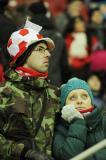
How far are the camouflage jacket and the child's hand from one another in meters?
0.12

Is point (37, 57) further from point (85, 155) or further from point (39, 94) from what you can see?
point (85, 155)

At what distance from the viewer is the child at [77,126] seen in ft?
23.7

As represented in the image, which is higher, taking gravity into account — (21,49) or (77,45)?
(77,45)

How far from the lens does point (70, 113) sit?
24.1 ft

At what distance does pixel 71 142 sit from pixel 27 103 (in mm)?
535

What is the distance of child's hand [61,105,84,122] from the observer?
289 inches

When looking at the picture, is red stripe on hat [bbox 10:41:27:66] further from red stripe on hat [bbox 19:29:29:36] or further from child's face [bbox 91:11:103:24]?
child's face [bbox 91:11:103:24]

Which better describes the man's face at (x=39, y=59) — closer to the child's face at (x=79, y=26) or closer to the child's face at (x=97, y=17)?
the child's face at (x=79, y=26)

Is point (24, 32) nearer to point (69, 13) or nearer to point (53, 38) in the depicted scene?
point (53, 38)

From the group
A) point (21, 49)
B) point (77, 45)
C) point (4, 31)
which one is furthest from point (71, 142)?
point (77, 45)

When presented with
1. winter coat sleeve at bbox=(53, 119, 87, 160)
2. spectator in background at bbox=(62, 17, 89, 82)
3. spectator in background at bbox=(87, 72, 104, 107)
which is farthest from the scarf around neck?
spectator in background at bbox=(62, 17, 89, 82)

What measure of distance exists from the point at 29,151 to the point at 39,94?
1.98ft

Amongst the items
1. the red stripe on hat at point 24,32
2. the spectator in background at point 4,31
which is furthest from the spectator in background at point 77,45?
the red stripe on hat at point 24,32

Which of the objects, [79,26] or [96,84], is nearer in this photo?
[96,84]
